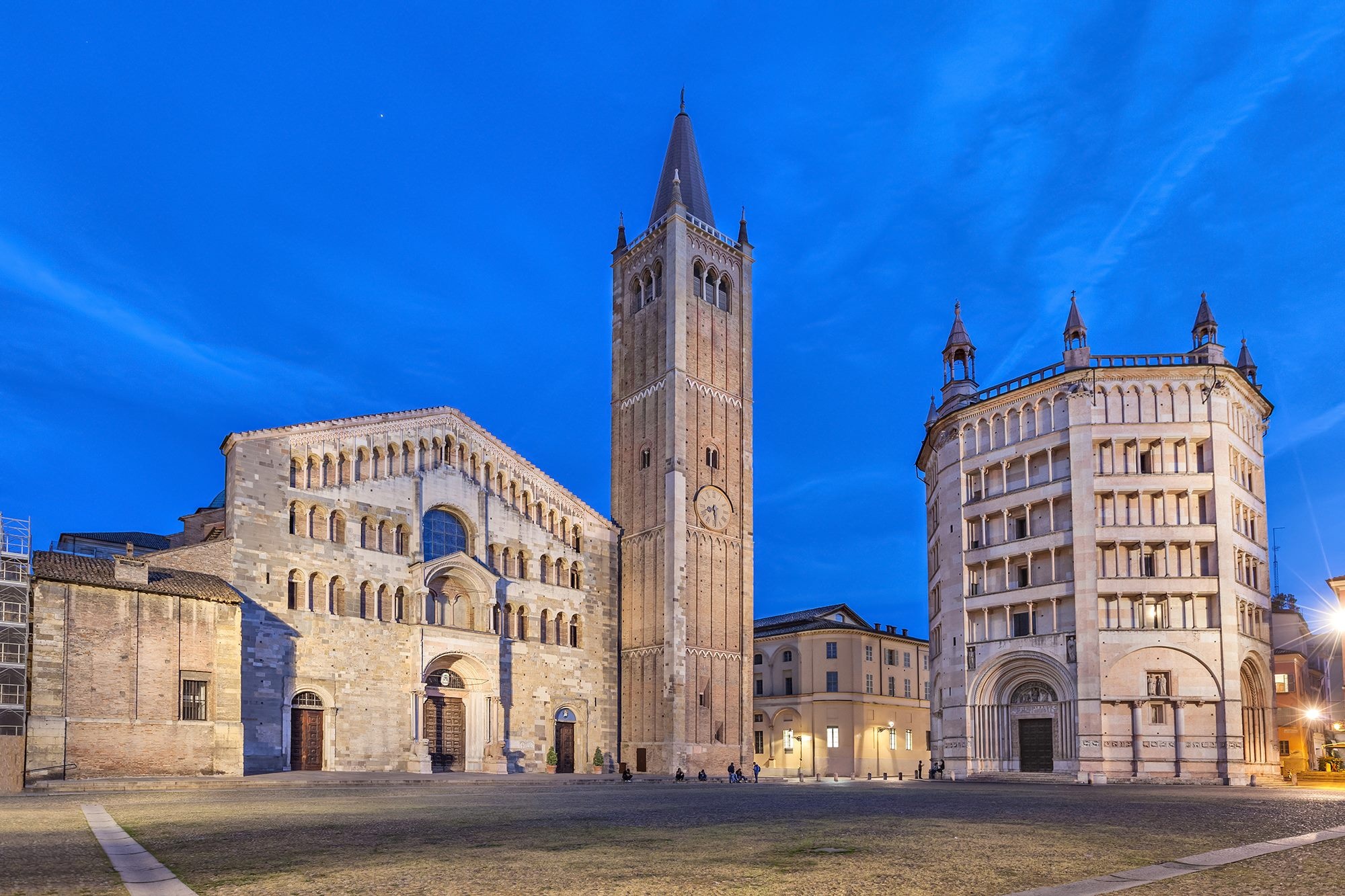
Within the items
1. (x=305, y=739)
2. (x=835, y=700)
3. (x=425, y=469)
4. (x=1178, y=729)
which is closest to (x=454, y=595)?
(x=425, y=469)

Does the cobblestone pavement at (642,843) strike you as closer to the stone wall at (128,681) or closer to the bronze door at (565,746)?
the stone wall at (128,681)

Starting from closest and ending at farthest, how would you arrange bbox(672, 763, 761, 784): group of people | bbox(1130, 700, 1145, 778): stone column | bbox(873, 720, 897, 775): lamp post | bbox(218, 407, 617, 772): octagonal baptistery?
bbox(218, 407, 617, 772): octagonal baptistery < bbox(1130, 700, 1145, 778): stone column < bbox(672, 763, 761, 784): group of people < bbox(873, 720, 897, 775): lamp post

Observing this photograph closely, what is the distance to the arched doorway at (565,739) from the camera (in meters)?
51.8

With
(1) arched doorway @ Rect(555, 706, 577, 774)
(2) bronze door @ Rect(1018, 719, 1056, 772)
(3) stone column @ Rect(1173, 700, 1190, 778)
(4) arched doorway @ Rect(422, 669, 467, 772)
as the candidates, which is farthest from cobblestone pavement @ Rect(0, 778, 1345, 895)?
(1) arched doorway @ Rect(555, 706, 577, 774)

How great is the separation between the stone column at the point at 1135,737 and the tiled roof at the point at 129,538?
167 ft

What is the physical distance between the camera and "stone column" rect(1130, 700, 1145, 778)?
45.7 metres

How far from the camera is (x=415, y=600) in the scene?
46750mm

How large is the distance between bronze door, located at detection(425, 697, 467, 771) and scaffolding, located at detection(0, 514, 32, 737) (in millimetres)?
17497

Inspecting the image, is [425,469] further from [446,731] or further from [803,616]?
[803,616]

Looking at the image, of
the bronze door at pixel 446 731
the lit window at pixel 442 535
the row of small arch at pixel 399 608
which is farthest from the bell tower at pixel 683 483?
the lit window at pixel 442 535

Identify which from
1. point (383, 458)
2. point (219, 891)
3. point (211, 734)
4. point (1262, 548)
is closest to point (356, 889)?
point (219, 891)

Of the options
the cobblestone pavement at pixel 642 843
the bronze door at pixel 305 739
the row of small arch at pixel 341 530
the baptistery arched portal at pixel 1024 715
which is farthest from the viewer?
the baptistery arched portal at pixel 1024 715

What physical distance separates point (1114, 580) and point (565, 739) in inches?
1068

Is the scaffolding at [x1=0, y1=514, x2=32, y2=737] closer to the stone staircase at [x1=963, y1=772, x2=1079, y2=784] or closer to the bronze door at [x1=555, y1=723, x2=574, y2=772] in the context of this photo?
the bronze door at [x1=555, y1=723, x2=574, y2=772]
